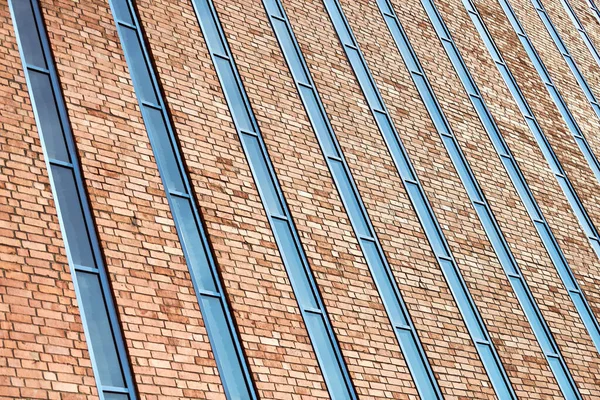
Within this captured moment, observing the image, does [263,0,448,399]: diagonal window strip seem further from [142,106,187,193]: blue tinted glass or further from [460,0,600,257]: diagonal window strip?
[460,0,600,257]: diagonal window strip

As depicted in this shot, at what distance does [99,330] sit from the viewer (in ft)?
24.8

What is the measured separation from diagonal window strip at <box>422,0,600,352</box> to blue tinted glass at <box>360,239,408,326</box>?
353cm

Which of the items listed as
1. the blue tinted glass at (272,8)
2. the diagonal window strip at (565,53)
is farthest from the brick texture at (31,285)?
the diagonal window strip at (565,53)

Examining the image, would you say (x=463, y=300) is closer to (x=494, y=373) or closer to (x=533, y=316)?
(x=494, y=373)

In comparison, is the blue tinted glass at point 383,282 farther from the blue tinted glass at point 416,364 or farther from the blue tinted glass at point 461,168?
the blue tinted glass at point 461,168

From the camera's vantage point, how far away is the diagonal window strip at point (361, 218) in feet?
32.4

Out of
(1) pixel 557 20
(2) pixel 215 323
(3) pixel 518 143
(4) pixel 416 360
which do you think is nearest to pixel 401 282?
(4) pixel 416 360

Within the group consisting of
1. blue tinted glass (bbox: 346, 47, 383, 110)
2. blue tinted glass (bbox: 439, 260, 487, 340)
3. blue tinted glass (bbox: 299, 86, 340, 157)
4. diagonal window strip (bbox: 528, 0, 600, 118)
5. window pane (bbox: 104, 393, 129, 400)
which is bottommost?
window pane (bbox: 104, 393, 129, 400)

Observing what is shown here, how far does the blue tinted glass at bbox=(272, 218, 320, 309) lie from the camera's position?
9.38 m

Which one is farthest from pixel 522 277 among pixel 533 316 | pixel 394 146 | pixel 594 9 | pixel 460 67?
pixel 594 9

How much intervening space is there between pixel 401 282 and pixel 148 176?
10.9ft

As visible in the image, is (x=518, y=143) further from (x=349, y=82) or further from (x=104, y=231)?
(x=104, y=231)

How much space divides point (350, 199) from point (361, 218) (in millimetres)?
275

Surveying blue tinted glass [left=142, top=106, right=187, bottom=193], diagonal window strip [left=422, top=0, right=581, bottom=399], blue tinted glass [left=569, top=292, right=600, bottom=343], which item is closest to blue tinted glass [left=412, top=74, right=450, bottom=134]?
diagonal window strip [left=422, top=0, right=581, bottom=399]
